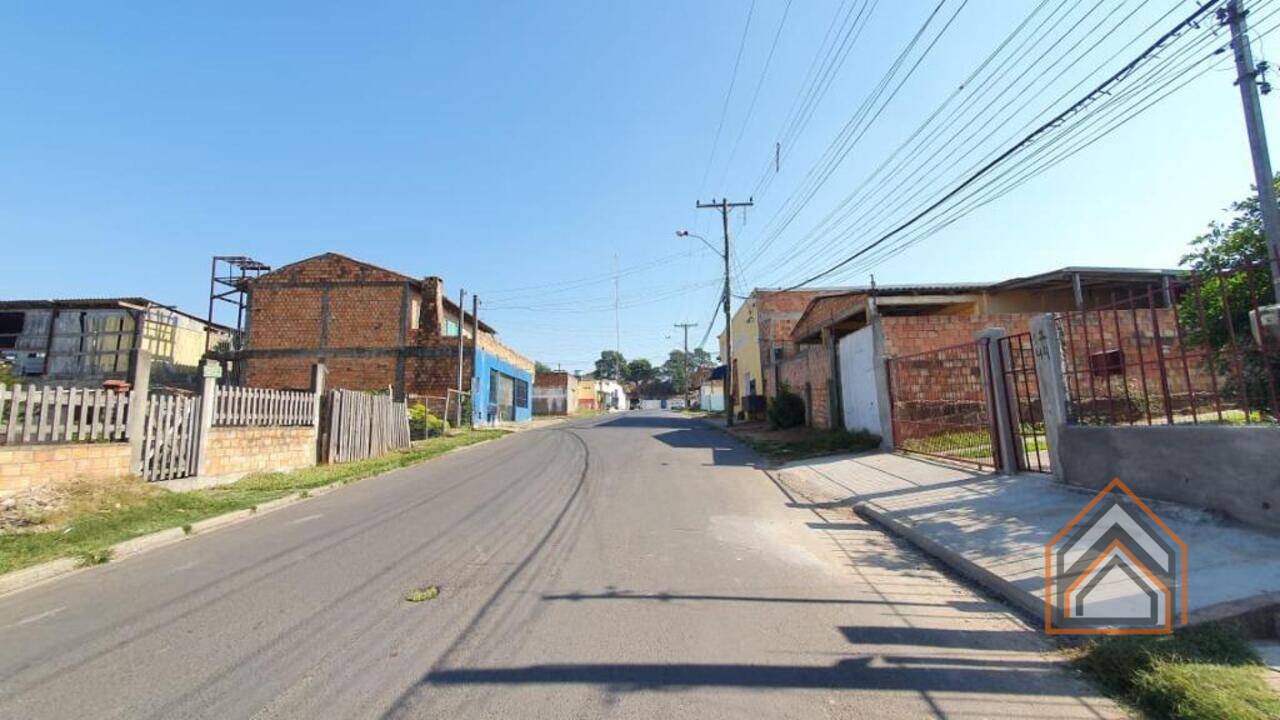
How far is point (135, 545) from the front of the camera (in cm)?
666

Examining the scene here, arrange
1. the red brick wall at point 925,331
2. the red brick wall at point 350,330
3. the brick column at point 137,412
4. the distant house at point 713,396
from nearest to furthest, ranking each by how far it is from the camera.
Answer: the brick column at point 137,412 < the red brick wall at point 925,331 < the red brick wall at point 350,330 < the distant house at point 713,396

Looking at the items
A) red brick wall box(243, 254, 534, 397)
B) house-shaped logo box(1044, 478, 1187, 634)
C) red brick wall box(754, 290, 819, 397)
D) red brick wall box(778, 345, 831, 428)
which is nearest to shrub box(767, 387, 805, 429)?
red brick wall box(778, 345, 831, 428)

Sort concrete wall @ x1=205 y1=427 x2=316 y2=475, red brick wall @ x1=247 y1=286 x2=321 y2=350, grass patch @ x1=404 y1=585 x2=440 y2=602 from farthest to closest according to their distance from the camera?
red brick wall @ x1=247 y1=286 x2=321 y2=350 < concrete wall @ x1=205 y1=427 x2=316 y2=475 < grass patch @ x1=404 y1=585 x2=440 y2=602

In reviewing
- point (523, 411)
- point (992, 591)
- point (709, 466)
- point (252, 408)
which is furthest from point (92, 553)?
point (523, 411)

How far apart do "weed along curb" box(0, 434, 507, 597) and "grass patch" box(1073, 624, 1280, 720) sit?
826 centimetres

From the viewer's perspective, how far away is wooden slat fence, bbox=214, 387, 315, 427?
1133 cm

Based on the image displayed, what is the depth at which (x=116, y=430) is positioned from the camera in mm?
8938

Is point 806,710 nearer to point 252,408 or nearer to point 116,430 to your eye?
point 116,430

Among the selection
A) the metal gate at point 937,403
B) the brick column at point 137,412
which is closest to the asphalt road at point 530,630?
the brick column at point 137,412

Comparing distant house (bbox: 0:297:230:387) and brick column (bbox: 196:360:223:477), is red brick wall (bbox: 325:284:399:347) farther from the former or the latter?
brick column (bbox: 196:360:223:477)

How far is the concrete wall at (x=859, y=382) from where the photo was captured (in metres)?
14.5

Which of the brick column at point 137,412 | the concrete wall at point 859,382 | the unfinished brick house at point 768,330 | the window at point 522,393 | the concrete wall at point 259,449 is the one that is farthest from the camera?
the window at point 522,393

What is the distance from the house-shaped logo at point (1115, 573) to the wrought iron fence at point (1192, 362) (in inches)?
49.8

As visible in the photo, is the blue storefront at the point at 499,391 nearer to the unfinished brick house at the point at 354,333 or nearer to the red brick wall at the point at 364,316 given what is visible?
the unfinished brick house at the point at 354,333
